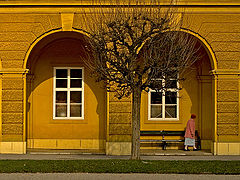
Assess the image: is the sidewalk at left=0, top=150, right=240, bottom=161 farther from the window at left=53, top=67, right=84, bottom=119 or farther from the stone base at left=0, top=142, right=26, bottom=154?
the window at left=53, top=67, right=84, bottom=119

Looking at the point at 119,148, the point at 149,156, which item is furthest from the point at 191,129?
the point at 119,148

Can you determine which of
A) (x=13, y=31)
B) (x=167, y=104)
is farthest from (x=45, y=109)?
(x=167, y=104)

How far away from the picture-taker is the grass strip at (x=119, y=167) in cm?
1123

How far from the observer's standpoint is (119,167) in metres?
11.6

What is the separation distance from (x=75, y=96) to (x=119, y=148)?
3.09 metres

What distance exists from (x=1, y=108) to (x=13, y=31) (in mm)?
2504

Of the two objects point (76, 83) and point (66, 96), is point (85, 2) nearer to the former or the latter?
point (76, 83)

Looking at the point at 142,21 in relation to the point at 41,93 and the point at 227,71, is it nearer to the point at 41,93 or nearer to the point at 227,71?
the point at 227,71

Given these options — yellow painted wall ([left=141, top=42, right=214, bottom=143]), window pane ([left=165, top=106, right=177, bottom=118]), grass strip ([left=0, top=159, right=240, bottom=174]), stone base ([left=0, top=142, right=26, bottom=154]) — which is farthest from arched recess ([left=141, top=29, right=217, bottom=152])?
grass strip ([left=0, top=159, right=240, bottom=174])

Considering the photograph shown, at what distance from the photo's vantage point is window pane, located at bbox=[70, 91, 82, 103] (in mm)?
17516

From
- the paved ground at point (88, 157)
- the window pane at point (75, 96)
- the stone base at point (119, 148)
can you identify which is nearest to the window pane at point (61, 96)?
the window pane at point (75, 96)

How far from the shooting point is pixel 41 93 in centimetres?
1745

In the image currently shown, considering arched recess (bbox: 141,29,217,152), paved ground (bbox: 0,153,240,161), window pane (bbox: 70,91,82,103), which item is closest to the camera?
paved ground (bbox: 0,153,240,161)

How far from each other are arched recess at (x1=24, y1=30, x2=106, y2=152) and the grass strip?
4662 millimetres
